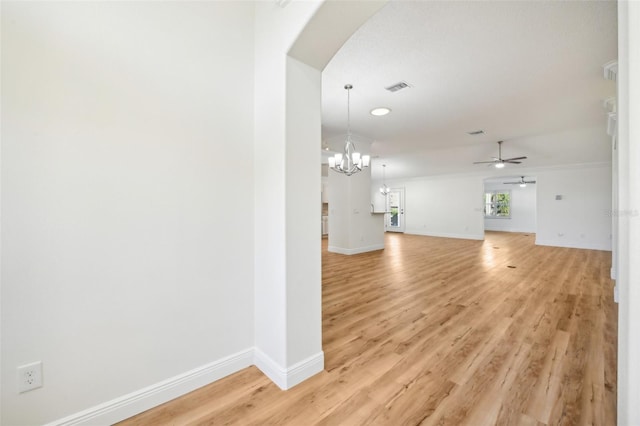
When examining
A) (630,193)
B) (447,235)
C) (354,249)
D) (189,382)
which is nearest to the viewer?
(630,193)

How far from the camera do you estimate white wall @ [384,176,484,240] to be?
30.8ft

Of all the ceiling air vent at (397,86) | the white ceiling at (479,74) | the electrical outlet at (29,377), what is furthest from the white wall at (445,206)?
the electrical outlet at (29,377)

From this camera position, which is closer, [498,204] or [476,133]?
[476,133]

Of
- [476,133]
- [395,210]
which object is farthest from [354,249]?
[395,210]

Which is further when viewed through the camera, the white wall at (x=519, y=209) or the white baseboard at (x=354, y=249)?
the white wall at (x=519, y=209)

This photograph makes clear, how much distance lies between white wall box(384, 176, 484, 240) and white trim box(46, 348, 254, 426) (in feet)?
31.9

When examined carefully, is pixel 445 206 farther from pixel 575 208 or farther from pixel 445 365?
pixel 445 365

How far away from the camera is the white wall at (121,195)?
1.14 metres

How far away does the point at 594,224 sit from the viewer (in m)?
7.08

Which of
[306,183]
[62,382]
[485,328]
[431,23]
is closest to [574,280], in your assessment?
[485,328]

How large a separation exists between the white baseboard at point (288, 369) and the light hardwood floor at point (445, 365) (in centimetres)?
4

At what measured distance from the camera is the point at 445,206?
33.3 ft

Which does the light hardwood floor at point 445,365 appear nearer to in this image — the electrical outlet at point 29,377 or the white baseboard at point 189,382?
the white baseboard at point 189,382

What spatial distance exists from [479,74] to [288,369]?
3.66 meters
